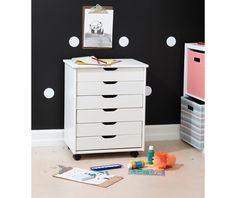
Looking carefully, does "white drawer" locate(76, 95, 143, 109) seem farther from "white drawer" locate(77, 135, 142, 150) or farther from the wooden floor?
the wooden floor

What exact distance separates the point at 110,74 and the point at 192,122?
0.74 meters

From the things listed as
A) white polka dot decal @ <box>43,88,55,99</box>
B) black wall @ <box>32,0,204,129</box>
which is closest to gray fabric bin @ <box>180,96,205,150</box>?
black wall @ <box>32,0,204,129</box>

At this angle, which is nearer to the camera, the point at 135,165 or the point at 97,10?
the point at 135,165

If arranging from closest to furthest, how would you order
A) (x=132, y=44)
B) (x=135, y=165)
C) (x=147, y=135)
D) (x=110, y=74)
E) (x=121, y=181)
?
(x=121, y=181) < (x=135, y=165) < (x=110, y=74) < (x=132, y=44) < (x=147, y=135)

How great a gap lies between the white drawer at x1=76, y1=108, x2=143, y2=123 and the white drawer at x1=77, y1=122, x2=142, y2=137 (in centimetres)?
3

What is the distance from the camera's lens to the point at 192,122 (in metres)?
3.35

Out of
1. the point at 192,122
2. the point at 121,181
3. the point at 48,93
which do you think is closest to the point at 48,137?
the point at 48,93

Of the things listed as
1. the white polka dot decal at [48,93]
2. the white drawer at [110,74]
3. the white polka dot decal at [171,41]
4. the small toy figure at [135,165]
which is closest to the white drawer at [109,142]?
the small toy figure at [135,165]

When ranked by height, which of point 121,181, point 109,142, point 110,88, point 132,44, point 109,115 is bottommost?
point 121,181

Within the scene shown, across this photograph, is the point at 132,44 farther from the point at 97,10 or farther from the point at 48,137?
the point at 48,137

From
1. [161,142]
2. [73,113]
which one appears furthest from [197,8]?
[73,113]
